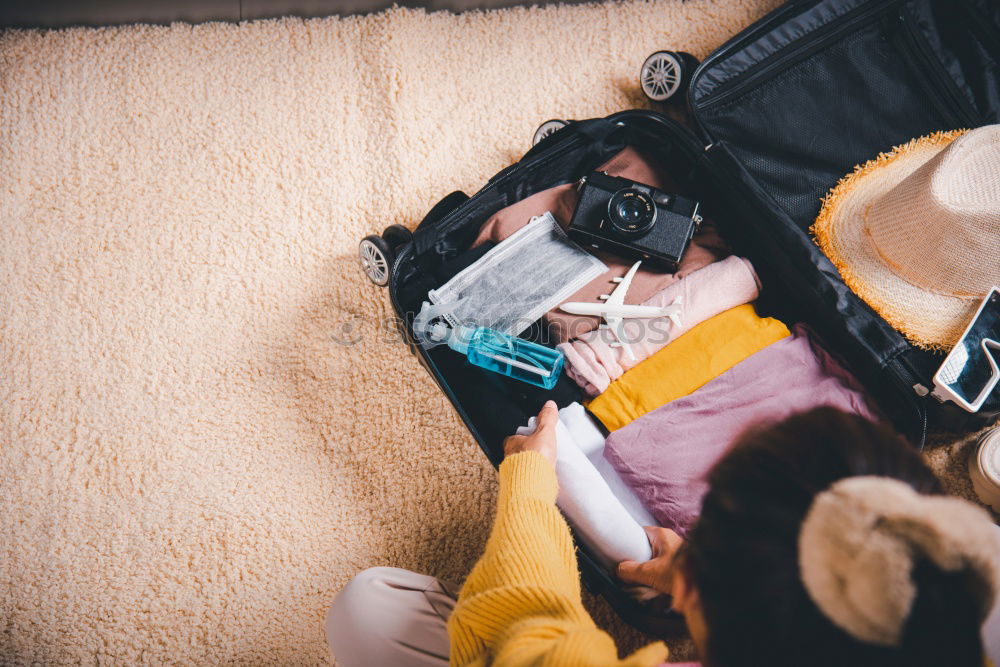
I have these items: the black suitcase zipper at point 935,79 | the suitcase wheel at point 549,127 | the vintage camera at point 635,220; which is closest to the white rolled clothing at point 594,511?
the vintage camera at point 635,220

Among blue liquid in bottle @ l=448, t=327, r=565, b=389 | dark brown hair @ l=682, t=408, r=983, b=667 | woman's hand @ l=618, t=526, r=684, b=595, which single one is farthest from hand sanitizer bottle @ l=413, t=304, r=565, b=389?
dark brown hair @ l=682, t=408, r=983, b=667

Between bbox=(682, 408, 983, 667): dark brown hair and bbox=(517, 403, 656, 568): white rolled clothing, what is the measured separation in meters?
0.30

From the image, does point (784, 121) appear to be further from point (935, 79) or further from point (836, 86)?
point (935, 79)

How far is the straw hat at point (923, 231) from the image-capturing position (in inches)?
29.4

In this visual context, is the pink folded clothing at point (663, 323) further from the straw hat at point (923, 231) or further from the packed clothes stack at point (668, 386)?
the straw hat at point (923, 231)

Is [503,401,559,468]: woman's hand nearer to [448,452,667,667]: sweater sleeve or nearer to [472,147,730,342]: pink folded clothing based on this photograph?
[448,452,667,667]: sweater sleeve

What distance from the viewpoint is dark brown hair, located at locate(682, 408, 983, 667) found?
0.35 meters

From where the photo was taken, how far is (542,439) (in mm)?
717

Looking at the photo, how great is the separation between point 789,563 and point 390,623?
519 millimetres

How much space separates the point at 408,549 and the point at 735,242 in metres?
0.72

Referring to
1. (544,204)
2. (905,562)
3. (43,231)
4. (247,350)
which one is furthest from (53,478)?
(905,562)

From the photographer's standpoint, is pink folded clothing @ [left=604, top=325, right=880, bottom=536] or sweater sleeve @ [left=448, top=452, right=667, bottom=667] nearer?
sweater sleeve @ [left=448, top=452, right=667, bottom=667]

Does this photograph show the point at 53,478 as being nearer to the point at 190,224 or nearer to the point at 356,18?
the point at 190,224

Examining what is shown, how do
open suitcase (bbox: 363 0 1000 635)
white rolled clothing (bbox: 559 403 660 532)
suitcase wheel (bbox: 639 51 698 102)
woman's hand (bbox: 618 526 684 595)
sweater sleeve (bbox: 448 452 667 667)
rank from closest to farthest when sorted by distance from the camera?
sweater sleeve (bbox: 448 452 667 667) < woman's hand (bbox: 618 526 684 595) < white rolled clothing (bbox: 559 403 660 532) < open suitcase (bbox: 363 0 1000 635) < suitcase wheel (bbox: 639 51 698 102)
